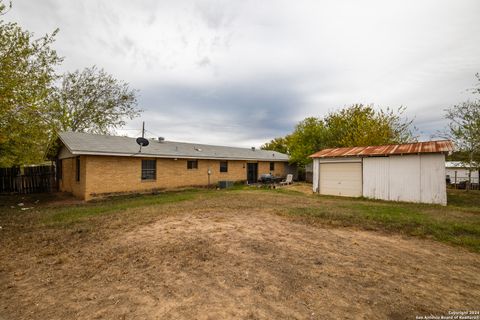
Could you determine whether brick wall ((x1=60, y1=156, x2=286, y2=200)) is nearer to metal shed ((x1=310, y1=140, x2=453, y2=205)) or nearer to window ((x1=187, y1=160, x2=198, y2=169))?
window ((x1=187, y1=160, x2=198, y2=169))

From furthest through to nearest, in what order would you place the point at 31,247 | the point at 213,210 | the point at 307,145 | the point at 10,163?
the point at 307,145, the point at 10,163, the point at 213,210, the point at 31,247

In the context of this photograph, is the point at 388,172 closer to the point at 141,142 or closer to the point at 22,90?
the point at 141,142

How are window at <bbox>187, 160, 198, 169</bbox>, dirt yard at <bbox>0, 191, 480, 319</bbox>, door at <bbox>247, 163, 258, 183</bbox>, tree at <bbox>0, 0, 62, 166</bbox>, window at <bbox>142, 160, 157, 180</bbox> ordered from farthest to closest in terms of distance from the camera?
door at <bbox>247, 163, 258, 183</bbox> → window at <bbox>187, 160, 198, 169</bbox> → window at <bbox>142, 160, 157, 180</bbox> → tree at <bbox>0, 0, 62, 166</bbox> → dirt yard at <bbox>0, 191, 480, 319</bbox>

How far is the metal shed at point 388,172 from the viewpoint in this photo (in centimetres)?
1216

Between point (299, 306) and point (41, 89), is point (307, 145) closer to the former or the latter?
point (41, 89)

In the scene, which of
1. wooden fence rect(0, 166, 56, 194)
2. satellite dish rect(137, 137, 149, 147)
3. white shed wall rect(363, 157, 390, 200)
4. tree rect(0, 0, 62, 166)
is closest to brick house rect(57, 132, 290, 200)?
satellite dish rect(137, 137, 149, 147)

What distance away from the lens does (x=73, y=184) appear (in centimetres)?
1537

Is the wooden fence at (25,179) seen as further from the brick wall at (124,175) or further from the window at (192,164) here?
the window at (192,164)

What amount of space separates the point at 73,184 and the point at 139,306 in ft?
50.2

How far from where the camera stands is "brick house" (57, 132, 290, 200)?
1394 cm

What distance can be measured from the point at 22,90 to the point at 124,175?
6941 millimetres

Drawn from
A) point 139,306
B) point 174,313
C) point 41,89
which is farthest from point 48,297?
point 41,89

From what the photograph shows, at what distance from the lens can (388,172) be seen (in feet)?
44.9

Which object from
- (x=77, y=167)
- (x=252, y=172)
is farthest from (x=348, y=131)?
(x=77, y=167)
